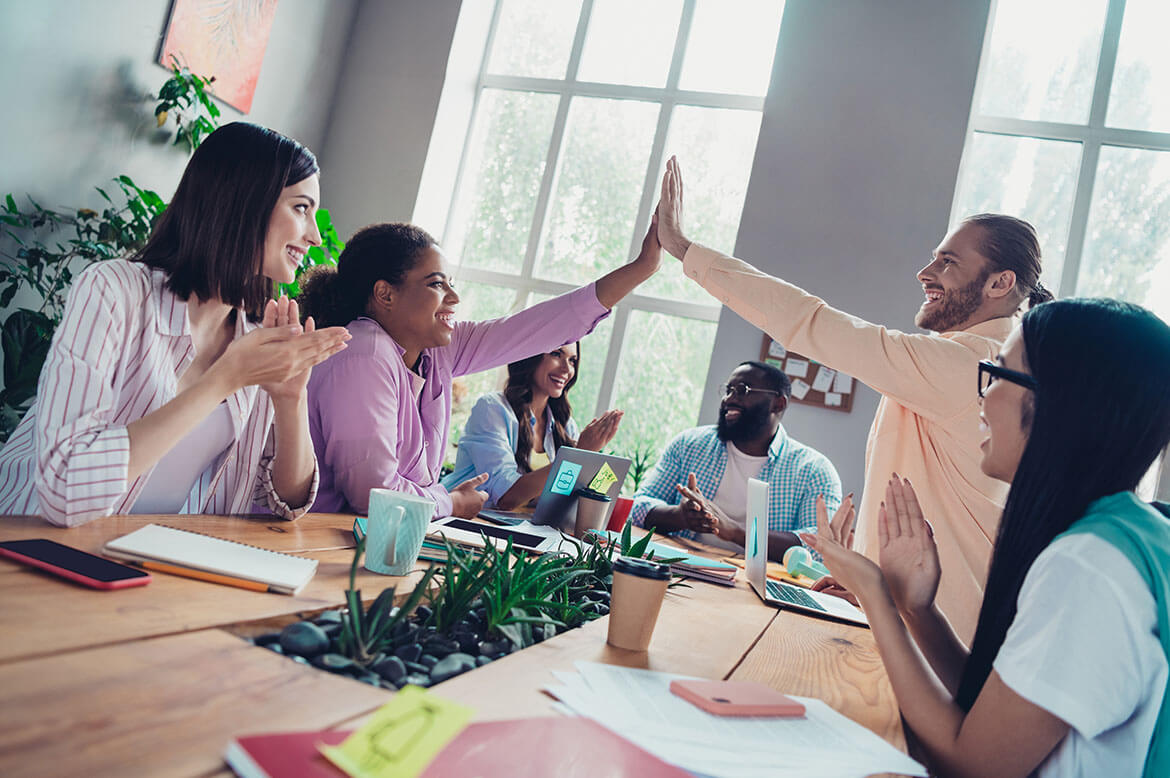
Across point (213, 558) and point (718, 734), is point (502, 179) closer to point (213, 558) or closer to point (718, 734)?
point (213, 558)

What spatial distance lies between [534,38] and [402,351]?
14.5 ft

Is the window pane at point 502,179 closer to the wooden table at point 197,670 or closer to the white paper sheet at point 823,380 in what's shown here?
the white paper sheet at point 823,380

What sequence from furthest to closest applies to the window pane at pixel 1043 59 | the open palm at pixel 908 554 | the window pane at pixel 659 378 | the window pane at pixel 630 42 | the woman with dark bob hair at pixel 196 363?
the window pane at pixel 630 42, the window pane at pixel 659 378, the window pane at pixel 1043 59, the open palm at pixel 908 554, the woman with dark bob hair at pixel 196 363

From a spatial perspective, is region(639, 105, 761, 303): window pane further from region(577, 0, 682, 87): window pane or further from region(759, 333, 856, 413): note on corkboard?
region(759, 333, 856, 413): note on corkboard

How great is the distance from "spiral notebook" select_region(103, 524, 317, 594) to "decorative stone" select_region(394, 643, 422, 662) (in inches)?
7.4

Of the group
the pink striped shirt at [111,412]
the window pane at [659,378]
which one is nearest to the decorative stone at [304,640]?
the pink striped shirt at [111,412]

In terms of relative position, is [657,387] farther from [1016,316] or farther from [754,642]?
A: [754,642]

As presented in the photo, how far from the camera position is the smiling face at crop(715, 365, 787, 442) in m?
3.60

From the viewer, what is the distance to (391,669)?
768 millimetres

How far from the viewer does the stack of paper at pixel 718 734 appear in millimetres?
696

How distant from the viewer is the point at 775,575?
222 centimetres

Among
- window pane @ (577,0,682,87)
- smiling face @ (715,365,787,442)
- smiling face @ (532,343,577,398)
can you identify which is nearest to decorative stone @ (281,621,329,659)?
smiling face @ (532,343,577,398)

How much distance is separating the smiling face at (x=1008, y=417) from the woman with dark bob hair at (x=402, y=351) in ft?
3.75

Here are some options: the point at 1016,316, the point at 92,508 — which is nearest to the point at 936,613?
the point at 1016,316
